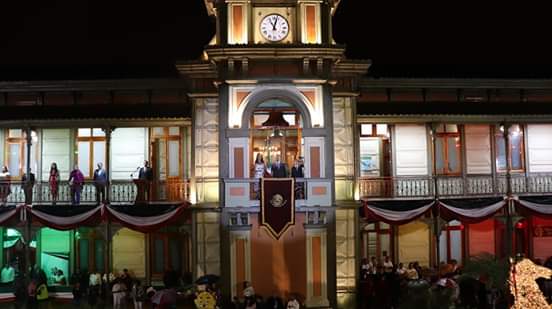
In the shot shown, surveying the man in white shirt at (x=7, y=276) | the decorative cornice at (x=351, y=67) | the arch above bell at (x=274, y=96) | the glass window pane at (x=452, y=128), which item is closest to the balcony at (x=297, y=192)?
the arch above bell at (x=274, y=96)

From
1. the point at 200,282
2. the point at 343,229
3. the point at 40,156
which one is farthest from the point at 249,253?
the point at 40,156

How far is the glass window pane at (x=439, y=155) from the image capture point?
3225cm

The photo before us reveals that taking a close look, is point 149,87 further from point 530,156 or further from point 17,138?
point 530,156

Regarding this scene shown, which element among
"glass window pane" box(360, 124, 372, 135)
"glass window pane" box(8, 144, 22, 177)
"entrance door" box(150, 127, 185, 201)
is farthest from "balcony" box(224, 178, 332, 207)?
"glass window pane" box(8, 144, 22, 177)

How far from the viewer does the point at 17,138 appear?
31.7m

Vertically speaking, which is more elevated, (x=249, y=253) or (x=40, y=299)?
(x=249, y=253)

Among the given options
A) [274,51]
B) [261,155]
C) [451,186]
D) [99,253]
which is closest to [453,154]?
[451,186]

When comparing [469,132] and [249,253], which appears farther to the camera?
[469,132]

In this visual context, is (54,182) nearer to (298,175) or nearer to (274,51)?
(298,175)

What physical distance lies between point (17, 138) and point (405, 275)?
18.8m

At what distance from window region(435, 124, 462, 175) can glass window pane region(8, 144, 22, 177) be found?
19.7 m

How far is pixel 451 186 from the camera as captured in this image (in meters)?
31.2

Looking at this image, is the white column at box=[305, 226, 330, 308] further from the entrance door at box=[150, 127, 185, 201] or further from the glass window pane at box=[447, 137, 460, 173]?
the glass window pane at box=[447, 137, 460, 173]

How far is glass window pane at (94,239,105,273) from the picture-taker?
31.4m
